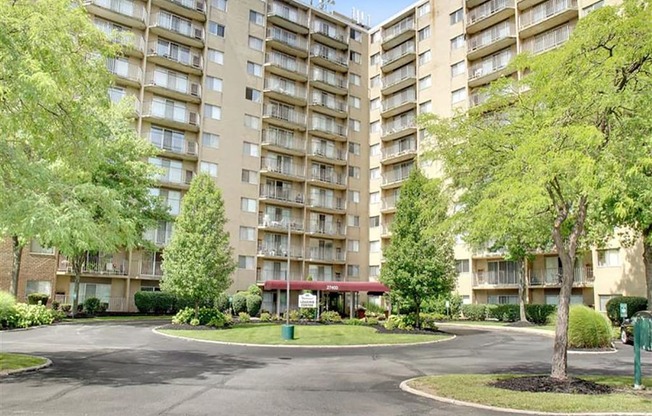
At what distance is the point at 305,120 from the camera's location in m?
58.3

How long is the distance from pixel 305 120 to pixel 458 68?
1637 centimetres

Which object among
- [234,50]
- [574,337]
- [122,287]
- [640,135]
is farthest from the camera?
[234,50]

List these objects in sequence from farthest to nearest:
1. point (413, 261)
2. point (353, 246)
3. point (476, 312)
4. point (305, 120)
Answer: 1. point (353, 246)
2. point (305, 120)
3. point (476, 312)
4. point (413, 261)

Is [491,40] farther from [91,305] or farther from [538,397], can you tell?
[538,397]

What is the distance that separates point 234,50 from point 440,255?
110ft

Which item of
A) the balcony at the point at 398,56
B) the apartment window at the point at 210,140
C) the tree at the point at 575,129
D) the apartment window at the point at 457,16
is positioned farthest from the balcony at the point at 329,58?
the tree at the point at 575,129

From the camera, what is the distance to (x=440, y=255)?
1185 inches

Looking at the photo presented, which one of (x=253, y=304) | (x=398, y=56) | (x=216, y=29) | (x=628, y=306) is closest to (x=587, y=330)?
(x=628, y=306)

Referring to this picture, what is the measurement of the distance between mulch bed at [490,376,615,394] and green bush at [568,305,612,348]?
34.1ft

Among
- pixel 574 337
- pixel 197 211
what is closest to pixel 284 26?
pixel 197 211

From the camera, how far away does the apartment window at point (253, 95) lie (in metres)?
54.6

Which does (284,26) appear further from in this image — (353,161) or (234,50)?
(353,161)

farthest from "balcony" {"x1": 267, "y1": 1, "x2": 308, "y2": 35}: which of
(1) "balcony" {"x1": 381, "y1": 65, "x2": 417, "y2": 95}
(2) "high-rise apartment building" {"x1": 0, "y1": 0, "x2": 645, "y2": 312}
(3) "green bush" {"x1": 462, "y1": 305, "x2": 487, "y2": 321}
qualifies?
(3) "green bush" {"x1": 462, "y1": 305, "x2": 487, "y2": 321}

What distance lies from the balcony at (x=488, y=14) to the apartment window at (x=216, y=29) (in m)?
23.8
